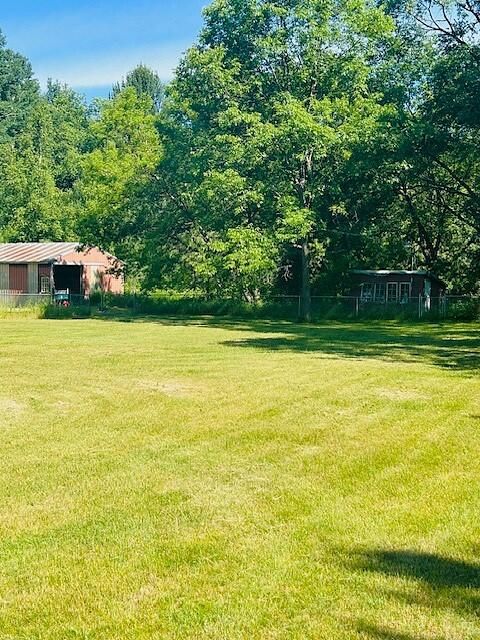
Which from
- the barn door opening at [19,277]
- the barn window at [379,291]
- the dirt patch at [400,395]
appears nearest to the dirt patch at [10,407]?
the dirt patch at [400,395]

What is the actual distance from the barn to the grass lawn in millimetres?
34101

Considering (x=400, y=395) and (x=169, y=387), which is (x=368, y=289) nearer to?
(x=169, y=387)

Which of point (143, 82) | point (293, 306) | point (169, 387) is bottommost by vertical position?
point (169, 387)

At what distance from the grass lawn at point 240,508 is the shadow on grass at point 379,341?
3.89m

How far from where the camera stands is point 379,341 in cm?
2183

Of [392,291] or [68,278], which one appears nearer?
[392,291]

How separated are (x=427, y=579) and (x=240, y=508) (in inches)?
69.7

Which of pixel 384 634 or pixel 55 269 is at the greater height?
pixel 55 269

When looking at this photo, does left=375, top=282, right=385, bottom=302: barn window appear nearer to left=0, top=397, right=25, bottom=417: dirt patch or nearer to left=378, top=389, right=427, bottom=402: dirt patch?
left=378, top=389, right=427, bottom=402: dirt patch

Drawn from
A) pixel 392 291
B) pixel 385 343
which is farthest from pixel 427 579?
pixel 392 291

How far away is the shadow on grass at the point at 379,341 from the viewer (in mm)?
17103

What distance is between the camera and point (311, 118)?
32438mm

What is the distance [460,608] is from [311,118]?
30150 mm

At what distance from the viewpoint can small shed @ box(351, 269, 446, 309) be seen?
39.3 m
